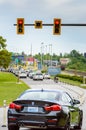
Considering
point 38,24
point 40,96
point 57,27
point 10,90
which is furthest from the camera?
point 10,90

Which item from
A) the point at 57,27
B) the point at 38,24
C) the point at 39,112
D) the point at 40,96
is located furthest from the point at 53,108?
the point at 38,24

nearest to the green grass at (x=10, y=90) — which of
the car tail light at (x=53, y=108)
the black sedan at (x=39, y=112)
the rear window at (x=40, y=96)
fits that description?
the rear window at (x=40, y=96)

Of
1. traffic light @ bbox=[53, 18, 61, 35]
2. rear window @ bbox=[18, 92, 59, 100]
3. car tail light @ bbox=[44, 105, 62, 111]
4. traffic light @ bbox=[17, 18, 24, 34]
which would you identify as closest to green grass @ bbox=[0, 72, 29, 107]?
traffic light @ bbox=[17, 18, 24, 34]

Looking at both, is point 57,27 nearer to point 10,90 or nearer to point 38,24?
point 38,24

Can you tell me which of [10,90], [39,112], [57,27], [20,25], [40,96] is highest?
[20,25]

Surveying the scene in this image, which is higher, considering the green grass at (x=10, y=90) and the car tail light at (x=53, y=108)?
the car tail light at (x=53, y=108)

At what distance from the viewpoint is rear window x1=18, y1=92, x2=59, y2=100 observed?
1531 centimetres

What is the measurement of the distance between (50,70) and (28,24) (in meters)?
103

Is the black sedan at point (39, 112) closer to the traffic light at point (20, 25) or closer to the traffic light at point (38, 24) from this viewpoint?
the traffic light at point (20, 25)

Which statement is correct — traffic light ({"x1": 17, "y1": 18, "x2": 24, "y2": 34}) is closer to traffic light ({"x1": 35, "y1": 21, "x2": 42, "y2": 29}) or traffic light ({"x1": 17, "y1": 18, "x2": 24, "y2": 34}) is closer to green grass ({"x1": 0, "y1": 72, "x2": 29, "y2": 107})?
traffic light ({"x1": 35, "y1": 21, "x2": 42, "y2": 29})

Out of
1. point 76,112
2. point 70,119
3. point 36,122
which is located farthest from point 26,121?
point 76,112

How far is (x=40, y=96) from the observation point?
15430 mm

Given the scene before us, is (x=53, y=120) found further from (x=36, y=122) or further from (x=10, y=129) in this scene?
(x=10, y=129)

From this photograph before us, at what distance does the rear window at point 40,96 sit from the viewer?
15313 mm
